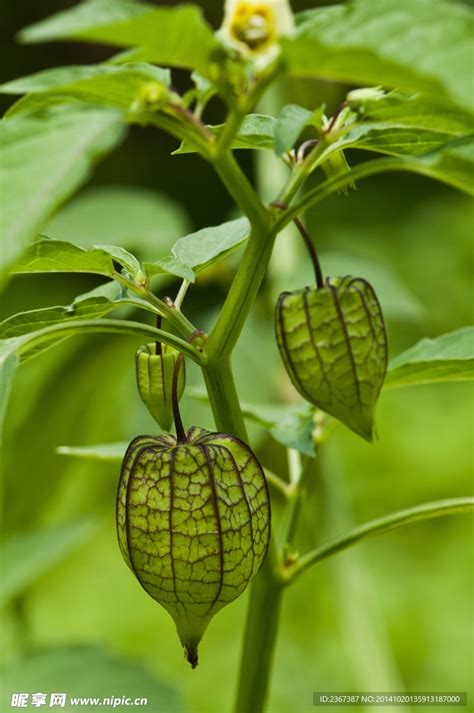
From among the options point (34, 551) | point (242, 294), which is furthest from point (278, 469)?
point (242, 294)

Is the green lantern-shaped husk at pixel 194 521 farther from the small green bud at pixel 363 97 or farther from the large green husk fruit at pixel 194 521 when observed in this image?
the small green bud at pixel 363 97

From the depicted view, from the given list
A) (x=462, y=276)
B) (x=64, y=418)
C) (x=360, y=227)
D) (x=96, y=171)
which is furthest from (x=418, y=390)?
(x=96, y=171)

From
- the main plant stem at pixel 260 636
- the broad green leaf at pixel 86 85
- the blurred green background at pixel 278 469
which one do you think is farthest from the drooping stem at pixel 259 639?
the blurred green background at pixel 278 469

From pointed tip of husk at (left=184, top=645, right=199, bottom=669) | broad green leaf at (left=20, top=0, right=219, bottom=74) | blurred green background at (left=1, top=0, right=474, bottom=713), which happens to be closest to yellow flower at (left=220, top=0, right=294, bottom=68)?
broad green leaf at (left=20, top=0, right=219, bottom=74)

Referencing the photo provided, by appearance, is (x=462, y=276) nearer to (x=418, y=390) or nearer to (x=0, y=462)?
(x=418, y=390)

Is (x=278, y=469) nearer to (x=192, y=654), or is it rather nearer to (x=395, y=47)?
(x=192, y=654)

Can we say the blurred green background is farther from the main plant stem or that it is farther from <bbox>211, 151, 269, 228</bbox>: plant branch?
<bbox>211, 151, 269, 228</bbox>: plant branch
